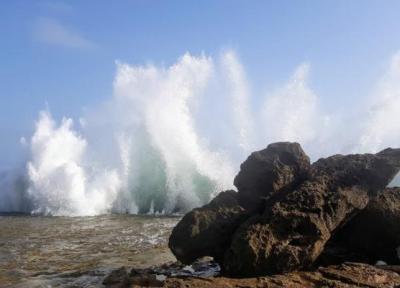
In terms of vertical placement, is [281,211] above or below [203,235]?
above

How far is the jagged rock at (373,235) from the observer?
860 cm

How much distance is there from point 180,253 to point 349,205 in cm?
292

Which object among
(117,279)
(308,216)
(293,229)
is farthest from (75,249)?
(308,216)

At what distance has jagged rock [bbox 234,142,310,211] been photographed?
9320mm

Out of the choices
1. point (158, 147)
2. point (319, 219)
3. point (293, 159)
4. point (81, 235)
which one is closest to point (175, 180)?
point (158, 147)

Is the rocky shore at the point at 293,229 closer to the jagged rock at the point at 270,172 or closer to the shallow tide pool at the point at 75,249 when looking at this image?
the jagged rock at the point at 270,172

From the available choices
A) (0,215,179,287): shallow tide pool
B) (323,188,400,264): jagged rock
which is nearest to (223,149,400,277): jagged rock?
(323,188,400,264): jagged rock

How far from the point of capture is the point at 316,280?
6969mm

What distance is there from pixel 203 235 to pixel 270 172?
1781 millimetres

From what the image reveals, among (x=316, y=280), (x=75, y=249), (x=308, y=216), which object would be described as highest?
(x=308, y=216)

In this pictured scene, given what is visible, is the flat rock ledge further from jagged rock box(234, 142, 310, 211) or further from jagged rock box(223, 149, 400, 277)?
jagged rock box(234, 142, 310, 211)

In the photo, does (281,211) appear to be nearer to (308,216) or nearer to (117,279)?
(308,216)

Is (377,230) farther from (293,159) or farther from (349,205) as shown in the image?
(293,159)

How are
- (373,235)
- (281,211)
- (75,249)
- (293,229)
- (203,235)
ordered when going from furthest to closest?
(75,249) → (373,235) → (203,235) → (281,211) → (293,229)
